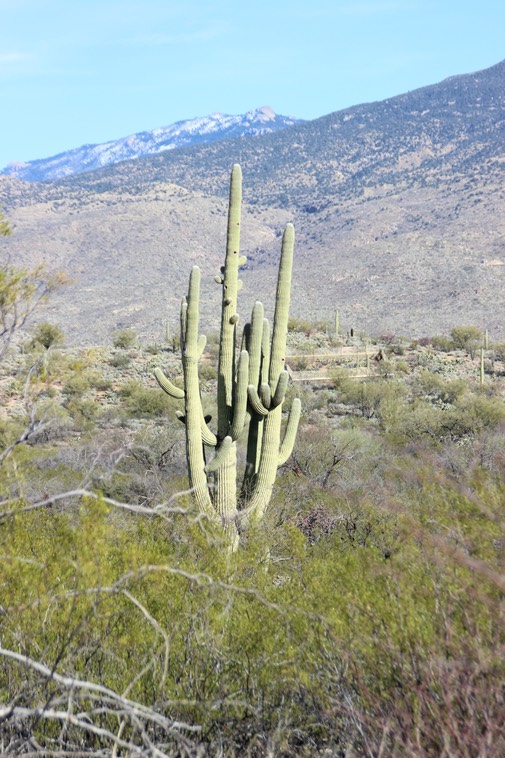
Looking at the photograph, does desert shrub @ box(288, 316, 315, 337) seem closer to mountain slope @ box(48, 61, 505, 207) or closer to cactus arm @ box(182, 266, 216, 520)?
cactus arm @ box(182, 266, 216, 520)

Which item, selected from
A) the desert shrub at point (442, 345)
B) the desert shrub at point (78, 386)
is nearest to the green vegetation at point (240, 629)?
the desert shrub at point (78, 386)

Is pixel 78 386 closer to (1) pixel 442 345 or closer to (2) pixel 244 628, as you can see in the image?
(1) pixel 442 345

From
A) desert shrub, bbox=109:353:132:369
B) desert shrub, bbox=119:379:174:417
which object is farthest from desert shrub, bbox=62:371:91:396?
desert shrub, bbox=109:353:132:369

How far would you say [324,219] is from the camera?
290 ft

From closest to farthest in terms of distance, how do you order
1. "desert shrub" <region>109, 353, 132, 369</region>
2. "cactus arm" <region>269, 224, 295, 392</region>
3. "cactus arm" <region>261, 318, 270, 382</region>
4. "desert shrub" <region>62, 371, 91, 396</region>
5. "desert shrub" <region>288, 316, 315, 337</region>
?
"cactus arm" <region>269, 224, 295, 392</region>
"cactus arm" <region>261, 318, 270, 382</region>
"desert shrub" <region>62, 371, 91, 396</region>
"desert shrub" <region>109, 353, 132, 369</region>
"desert shrub" <region>288, 316, 315, 337</region>

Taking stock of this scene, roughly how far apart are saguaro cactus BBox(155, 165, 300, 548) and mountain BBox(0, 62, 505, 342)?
128ft

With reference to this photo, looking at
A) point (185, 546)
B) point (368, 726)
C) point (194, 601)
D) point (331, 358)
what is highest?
point (368, 726)

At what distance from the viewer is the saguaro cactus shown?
12.4 metres

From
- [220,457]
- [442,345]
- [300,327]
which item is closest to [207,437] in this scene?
[220,457]

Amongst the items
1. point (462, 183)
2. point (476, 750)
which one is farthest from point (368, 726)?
point (462, 183)

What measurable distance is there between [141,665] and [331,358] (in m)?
29.4

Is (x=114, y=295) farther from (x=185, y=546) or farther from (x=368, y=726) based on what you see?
(x=368, y=726)

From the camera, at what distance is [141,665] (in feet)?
21.5

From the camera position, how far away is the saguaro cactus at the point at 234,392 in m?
12.4
